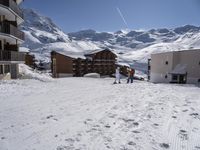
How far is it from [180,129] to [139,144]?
1638mm

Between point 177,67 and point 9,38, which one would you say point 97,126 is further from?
point 177,67

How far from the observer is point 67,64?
1548 inches

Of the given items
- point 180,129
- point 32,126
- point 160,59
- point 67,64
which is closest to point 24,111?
point 32,126

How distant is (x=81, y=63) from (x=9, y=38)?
19142mm

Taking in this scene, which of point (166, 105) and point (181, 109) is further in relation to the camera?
point (166, 105)

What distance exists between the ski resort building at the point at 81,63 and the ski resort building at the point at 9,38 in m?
13.5

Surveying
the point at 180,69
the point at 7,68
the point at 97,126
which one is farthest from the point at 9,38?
the point at 180,69

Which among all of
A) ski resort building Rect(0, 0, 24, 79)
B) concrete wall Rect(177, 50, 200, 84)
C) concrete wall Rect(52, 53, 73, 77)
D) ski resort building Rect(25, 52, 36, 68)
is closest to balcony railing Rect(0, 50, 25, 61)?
ski resort building Rect(0, 0, 24, 79)

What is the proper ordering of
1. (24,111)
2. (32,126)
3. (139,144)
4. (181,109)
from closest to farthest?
(139,144), (32,126), (24,111), (181,109)

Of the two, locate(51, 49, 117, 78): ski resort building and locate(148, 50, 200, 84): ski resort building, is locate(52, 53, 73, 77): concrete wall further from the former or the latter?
locate(148, 50, 200, 84): ski resort building

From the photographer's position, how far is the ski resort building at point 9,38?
65.9 ft

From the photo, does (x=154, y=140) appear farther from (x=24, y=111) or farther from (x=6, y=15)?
(x=6, y=15)

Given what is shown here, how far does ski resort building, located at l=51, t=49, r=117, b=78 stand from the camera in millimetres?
39156

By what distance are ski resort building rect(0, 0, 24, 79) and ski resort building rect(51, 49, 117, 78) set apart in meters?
13.5
